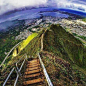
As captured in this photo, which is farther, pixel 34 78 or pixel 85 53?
pixel 85 53

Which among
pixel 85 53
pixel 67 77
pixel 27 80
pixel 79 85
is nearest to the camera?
pixel 27 80

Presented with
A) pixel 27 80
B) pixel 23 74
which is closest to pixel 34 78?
pixel 27 80

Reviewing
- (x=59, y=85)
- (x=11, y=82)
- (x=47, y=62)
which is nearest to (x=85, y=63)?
(x=47, y=62)

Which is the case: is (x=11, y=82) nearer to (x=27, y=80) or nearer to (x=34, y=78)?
(x=27, y=80)

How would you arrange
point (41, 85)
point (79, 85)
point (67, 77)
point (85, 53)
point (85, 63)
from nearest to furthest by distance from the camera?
point (41, 85) < point (79, 85) < point (67, 77) < point (85, 63) < point (85, 53)

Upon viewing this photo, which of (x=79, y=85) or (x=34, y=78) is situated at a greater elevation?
(x=34, y=78)

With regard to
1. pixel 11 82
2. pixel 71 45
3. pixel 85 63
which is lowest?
pixel 85 63

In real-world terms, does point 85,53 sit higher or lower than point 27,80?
lower

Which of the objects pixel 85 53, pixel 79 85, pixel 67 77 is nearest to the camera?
pixel 79 85

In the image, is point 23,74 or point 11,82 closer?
point 11,82

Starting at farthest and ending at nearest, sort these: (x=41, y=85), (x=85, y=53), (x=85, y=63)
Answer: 1. (x=85, y=53)
2. (x=85, y=63)
3. (x=41, y=85)
